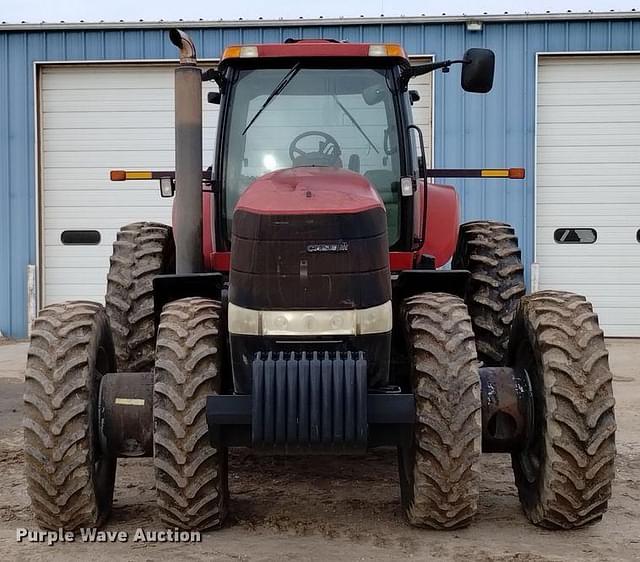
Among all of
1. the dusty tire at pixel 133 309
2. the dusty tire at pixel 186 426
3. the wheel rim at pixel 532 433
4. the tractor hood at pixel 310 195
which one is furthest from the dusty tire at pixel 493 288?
the dusty tire at pixel 186 426

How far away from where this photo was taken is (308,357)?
381 centimetres

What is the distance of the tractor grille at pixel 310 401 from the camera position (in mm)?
3689

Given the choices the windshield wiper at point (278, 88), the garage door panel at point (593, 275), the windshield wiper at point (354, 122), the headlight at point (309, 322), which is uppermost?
the windshield wiper at point (278, 88)

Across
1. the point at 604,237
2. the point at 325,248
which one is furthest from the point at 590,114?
the point at 325,248

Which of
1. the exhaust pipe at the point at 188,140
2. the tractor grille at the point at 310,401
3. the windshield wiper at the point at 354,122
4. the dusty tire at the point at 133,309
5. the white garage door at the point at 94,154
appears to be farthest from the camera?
the white garage door at the point at 94,154

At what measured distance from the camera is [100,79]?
12.8 metres

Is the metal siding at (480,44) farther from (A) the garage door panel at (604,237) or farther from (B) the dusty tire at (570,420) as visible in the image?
(B) the dusty tire at (570,420)

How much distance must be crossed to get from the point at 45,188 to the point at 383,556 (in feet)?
33.4

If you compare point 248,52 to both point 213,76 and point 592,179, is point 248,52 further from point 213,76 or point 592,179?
point 592,179

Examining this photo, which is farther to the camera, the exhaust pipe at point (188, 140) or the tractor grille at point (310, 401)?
the exhaust pipe at point (188, 140)

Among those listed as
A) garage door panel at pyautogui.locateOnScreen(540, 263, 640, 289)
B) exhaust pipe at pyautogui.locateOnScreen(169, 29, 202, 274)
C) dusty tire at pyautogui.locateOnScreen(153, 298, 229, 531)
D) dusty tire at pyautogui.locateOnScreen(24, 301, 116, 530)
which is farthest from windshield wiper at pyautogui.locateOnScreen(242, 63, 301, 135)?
garage door panel at pyautogui.locateOnScreen(540, 263, 640, 289)

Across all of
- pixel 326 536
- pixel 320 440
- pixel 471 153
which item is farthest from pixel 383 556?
pixel 471 153

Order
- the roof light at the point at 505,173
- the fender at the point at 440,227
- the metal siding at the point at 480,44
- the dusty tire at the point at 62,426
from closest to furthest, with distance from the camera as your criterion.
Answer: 1. the dusty tire at the point at 62,426
2. the fender at the point at 440,227
3. the roof light at the point at 505,173
4. the metal siding at the point at 480,44

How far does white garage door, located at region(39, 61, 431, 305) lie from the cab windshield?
8038 mm
